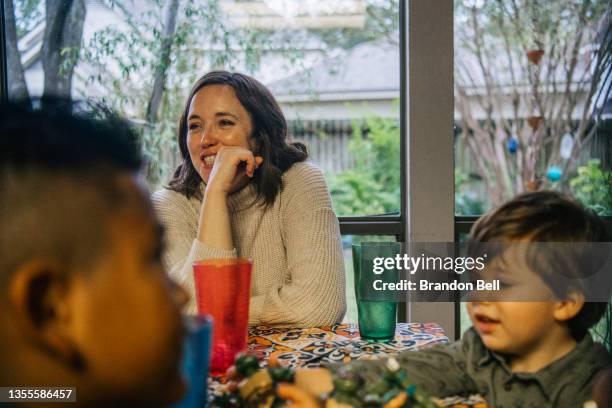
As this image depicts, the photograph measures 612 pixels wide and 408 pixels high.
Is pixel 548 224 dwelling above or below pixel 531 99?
below

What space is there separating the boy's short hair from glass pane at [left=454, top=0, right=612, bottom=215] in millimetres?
1527

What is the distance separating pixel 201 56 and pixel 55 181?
212 cm

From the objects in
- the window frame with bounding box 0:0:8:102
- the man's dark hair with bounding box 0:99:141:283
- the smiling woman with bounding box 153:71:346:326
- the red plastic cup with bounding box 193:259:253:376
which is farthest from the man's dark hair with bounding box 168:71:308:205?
the window frame with bounding box 0:0:8:102

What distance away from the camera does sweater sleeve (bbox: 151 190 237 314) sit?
4.01 feet

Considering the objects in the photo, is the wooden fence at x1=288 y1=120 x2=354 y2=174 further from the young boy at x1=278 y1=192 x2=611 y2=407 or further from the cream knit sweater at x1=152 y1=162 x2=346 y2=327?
the young boy at x1=278 y1=192 x2=611 y2=407

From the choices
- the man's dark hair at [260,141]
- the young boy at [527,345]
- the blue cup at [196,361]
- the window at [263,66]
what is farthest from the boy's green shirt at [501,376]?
the window at [263,66]

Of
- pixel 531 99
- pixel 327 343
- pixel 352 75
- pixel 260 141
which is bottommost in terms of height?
pixel 327 343

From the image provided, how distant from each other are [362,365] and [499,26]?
1.98m

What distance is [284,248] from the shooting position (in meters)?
1.51

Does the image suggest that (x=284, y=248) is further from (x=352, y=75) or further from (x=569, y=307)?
(x=352, y=75)

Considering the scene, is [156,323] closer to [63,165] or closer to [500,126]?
[63,165]

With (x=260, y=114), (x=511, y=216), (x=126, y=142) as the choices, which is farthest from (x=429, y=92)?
(x=126, y=142)

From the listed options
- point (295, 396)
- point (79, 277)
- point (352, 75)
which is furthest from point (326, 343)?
point (352, 75)

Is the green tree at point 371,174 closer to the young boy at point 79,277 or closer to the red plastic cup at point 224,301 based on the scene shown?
the red plastic cup at point 224,301
